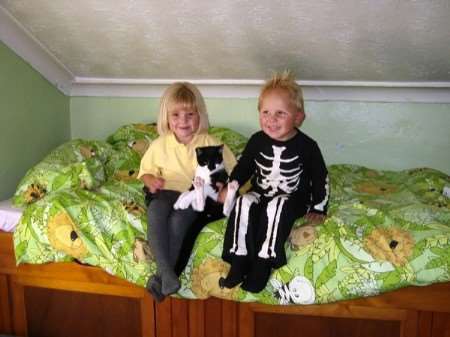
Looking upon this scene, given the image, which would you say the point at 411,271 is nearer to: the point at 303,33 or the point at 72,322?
the point at 303,33

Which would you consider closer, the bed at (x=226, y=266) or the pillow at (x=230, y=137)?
the bed at (x=226, y=266)

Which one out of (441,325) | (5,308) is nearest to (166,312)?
(5,308)

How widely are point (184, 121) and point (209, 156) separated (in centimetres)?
18

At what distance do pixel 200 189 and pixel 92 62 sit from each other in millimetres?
1129

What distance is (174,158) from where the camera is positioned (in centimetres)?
188

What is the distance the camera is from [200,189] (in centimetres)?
171

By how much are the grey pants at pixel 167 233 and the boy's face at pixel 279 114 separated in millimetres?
399

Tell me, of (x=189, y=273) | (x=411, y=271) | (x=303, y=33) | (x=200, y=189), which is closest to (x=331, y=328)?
(x=411, y=271)

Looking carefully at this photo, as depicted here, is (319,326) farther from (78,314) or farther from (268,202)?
(78,314)

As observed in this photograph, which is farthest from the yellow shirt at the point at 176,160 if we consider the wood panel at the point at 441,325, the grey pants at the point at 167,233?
the wood panel at the point at 441,325

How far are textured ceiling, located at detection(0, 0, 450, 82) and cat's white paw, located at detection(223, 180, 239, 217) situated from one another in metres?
0.69

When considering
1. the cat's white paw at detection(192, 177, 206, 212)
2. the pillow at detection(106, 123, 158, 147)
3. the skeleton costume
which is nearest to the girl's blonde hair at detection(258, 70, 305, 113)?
the skeleton costume

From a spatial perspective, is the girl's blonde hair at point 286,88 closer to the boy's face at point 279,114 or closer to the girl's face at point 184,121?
the boy's face at point 279,114

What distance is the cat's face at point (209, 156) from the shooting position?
174 cm
